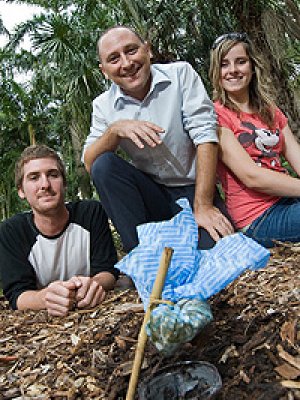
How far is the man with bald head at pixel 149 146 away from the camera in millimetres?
2270

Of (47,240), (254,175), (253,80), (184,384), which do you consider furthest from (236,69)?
(184,384)

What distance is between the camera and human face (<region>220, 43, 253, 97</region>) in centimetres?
252

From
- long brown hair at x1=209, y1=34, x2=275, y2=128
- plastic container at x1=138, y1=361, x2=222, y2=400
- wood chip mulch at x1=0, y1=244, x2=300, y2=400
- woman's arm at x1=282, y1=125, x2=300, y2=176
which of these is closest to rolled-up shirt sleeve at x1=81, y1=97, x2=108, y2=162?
long brown hair at x1=209, y1=34, x2=275, y2=128

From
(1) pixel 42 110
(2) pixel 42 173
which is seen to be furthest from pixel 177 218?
(1) pixel 42 110

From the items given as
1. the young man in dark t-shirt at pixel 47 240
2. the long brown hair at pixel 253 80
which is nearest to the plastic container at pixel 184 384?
the young man in dark t-shirt at pixel 47 240

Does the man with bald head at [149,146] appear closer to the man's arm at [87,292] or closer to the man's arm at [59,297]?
the man's arm at [87,292]

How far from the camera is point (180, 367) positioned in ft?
3.80

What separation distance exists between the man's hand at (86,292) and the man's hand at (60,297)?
0.03 meters

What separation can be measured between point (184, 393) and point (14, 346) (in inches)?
42.3

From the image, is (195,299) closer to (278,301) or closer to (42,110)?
(278,301)

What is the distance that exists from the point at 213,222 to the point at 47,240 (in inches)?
36.8

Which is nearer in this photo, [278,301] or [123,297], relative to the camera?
[278,301]

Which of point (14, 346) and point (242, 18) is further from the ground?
point (242, 18)

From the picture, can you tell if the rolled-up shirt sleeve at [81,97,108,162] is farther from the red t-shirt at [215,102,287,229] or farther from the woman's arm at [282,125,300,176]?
the woman's arm at [282,125,300,176]
